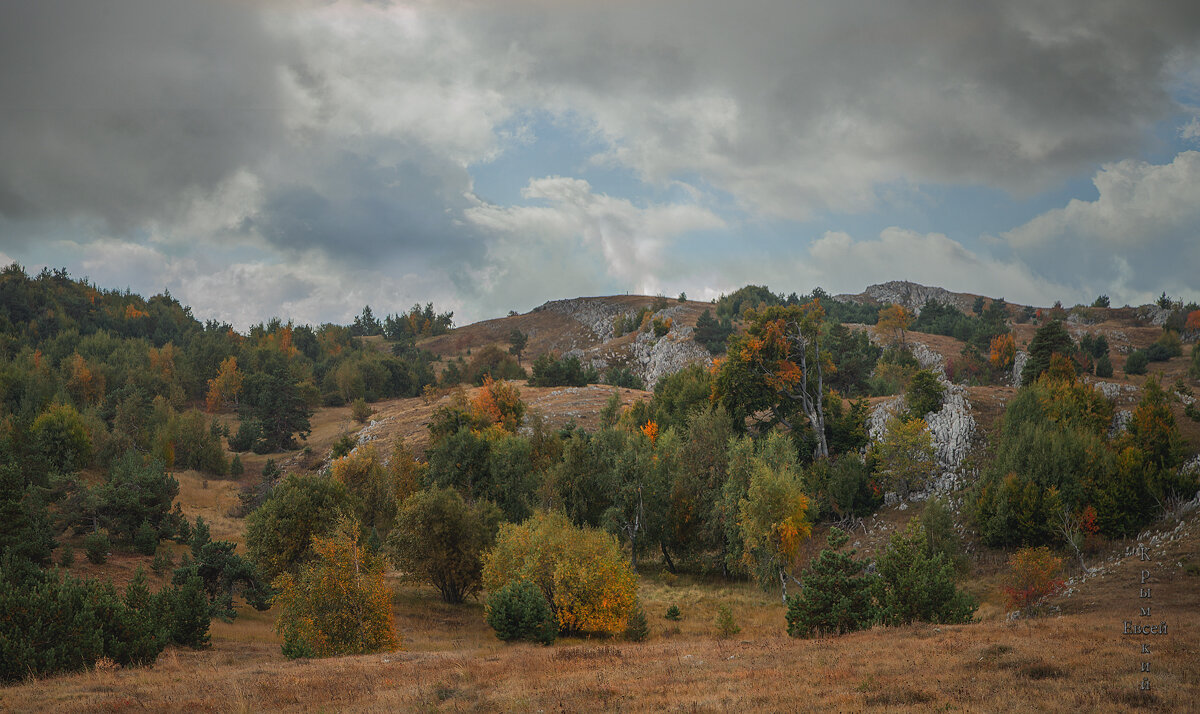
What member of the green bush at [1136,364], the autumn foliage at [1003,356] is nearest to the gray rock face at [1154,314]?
the green bush at [1136,364]

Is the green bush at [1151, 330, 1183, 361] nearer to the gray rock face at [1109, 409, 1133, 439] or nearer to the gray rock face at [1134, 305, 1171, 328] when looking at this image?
the gray rock face at [1134, 305, 1171, 328]

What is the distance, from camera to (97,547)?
145 ft

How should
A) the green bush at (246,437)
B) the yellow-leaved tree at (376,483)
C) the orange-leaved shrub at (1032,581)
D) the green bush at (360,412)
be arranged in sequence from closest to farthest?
the orange-leaved shrub at (1032,581) < the yellow-leaved tree at (376,483) < the green bush at (246,437) < the green bush at (360,412)

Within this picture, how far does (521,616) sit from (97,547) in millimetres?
34676

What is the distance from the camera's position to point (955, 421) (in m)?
53.9

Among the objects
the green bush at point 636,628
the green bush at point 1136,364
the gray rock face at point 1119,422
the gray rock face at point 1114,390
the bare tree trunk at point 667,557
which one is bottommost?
the bare tree trunk at point 667,557

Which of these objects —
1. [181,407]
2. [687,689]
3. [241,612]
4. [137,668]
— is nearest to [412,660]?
[137,668]

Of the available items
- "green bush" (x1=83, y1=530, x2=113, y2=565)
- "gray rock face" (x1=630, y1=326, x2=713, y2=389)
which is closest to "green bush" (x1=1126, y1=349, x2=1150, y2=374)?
"gray rock face" (x1=630, y1=326, x2=713, y2=389)

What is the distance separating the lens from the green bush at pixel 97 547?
4403cm

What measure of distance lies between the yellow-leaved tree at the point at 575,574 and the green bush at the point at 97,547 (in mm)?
30025

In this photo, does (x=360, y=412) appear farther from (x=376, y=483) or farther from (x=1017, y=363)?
(x=1017, y=363)

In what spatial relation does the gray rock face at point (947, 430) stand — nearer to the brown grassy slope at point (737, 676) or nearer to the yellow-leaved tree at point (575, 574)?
the brown grassy slope at point (737, 676)

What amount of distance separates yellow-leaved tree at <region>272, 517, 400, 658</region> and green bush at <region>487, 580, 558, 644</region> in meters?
5.63

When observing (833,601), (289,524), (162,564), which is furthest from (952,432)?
(162,564)
